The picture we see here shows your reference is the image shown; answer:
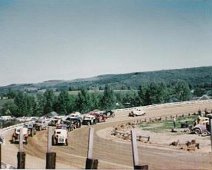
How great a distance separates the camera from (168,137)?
3462 centimetres

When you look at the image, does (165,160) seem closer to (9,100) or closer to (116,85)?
(9,100)

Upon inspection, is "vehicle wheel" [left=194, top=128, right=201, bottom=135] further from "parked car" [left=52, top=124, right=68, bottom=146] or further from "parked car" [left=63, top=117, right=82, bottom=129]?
"parked car" [left=52, top=124, right=68, bottom=146]

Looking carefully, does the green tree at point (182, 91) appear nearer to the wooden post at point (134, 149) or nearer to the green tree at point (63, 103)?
the green tree at point (63, 103)

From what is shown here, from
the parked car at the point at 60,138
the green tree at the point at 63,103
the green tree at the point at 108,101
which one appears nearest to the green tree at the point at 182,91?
the green tree at the point at 108,101

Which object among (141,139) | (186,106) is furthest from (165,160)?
(186,106)

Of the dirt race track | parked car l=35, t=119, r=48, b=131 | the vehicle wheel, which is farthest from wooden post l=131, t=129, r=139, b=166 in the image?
parked car l=35, t=119, r=48, b=131

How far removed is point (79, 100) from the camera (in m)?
109

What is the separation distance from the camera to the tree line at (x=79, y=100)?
316 feet

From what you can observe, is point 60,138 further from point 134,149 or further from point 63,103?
point 63,103

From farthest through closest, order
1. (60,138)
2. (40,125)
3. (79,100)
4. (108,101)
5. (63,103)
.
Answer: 1. (108,101)
2. (79,100)
3. (63,103)
4. (40,125)
5. (60,138)

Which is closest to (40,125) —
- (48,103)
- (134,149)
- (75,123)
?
(75,123)

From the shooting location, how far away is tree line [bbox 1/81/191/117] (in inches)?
3795

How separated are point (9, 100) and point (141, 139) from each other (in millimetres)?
59536

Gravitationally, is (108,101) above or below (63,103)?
above
